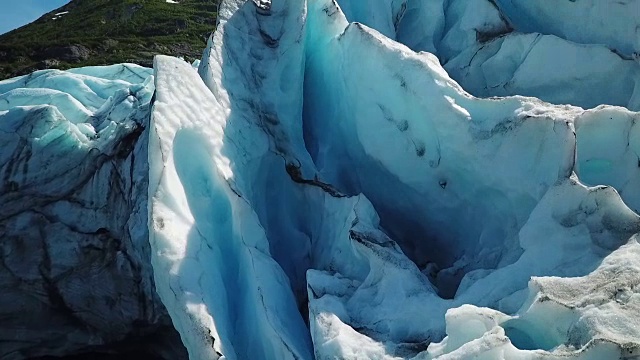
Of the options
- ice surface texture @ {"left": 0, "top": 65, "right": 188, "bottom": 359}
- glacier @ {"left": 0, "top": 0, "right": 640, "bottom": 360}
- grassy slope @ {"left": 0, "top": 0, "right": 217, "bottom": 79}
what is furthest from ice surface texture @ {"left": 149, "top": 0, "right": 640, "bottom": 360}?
grassy slope @ {"left": 0, "top": 0, "right": 217, "bottom": 79}

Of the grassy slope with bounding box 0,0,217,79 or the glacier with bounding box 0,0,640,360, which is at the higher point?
the glacier with bounding box 0,0,640,360

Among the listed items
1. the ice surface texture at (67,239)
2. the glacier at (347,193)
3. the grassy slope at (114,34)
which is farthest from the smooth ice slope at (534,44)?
the grassy slope at (114,34)

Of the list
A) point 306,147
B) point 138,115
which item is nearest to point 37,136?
point 138,115

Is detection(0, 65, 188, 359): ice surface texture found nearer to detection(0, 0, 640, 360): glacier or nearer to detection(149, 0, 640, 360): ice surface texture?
detection(0, 0, 640, 360): glacier

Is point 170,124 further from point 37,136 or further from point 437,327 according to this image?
point 437,327

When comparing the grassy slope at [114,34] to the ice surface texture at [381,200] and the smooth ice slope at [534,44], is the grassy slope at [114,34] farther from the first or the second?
the ice surface texture at [381,200]
